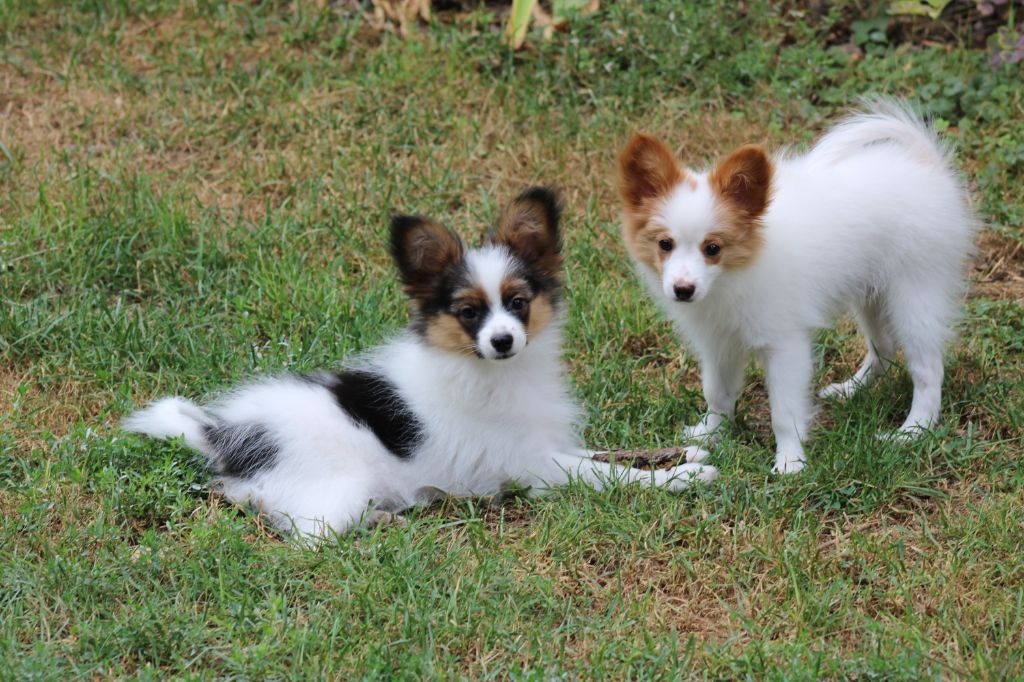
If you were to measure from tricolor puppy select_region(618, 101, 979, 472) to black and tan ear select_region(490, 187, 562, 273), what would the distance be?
13.3 inches

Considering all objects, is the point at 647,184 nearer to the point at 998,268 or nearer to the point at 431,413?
the point at 431,413

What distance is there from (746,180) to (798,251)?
404 mm

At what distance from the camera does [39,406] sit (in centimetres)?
502

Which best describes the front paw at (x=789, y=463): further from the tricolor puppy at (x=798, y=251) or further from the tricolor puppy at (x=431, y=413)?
the tricolor puppy at (x=431, y=413)

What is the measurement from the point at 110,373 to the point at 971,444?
3531 millimetres

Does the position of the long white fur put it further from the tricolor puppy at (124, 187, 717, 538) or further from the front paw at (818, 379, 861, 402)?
the front paw at (818, 379, 861, 402)

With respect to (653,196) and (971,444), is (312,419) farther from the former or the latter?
(971,444)

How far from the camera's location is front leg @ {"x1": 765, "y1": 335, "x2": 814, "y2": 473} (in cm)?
462

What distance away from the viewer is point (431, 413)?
452 cm

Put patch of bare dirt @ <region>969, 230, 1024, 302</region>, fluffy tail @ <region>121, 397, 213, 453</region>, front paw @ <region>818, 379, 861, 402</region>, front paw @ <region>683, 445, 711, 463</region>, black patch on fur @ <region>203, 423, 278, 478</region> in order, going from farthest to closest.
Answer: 1. patch of bare dirt @ <region>969, 230, 1024, 302</region>
2. front paw @ <region>818, 379, 861, 402</region>
3. front paw @ <region>683, 445, 711, 463</region>
4. fluffy tail @ <region>121, 397, 213, 453</region>
5. black patch on fur @ <region>203, 423, 278, 478</region>

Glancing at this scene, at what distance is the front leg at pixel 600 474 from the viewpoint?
176 inches

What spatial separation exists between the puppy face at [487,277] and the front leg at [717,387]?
2.54ft

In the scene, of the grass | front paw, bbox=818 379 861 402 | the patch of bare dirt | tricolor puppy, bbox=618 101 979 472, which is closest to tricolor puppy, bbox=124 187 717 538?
the grass

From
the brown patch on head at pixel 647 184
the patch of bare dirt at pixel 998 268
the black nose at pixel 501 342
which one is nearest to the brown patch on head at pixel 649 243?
the brown patch on head at pixel 647 184
